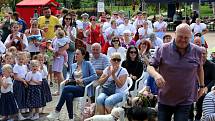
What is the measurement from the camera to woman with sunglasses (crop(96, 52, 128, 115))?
780 centimetres

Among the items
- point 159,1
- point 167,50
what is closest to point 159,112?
point 167,50

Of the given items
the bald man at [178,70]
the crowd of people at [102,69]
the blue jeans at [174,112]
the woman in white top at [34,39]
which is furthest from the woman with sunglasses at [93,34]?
the bald man at [178,70]

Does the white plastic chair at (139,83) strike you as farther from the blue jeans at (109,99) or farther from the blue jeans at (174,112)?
the blue jeans at (174,112)

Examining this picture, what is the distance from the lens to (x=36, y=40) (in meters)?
12.0

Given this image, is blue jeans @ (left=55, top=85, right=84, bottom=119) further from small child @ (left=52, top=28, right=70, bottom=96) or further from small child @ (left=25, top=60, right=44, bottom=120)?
small child @ (left=52, top=28, right=70, bottom=96)

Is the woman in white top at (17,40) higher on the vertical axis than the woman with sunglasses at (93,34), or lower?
higher

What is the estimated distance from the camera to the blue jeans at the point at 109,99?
777 cm

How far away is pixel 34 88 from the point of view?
888 cm

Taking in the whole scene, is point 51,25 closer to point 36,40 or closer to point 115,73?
point 36,40

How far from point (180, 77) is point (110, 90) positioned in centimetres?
301

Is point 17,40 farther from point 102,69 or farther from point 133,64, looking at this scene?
point 133,64

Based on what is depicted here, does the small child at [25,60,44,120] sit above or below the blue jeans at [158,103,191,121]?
below

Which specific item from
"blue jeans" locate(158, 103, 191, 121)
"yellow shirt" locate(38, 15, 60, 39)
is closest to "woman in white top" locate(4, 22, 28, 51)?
"yellow shirt" locate(38, 15, 60, 39)

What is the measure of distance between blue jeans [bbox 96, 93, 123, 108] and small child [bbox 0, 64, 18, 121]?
1660 mm
